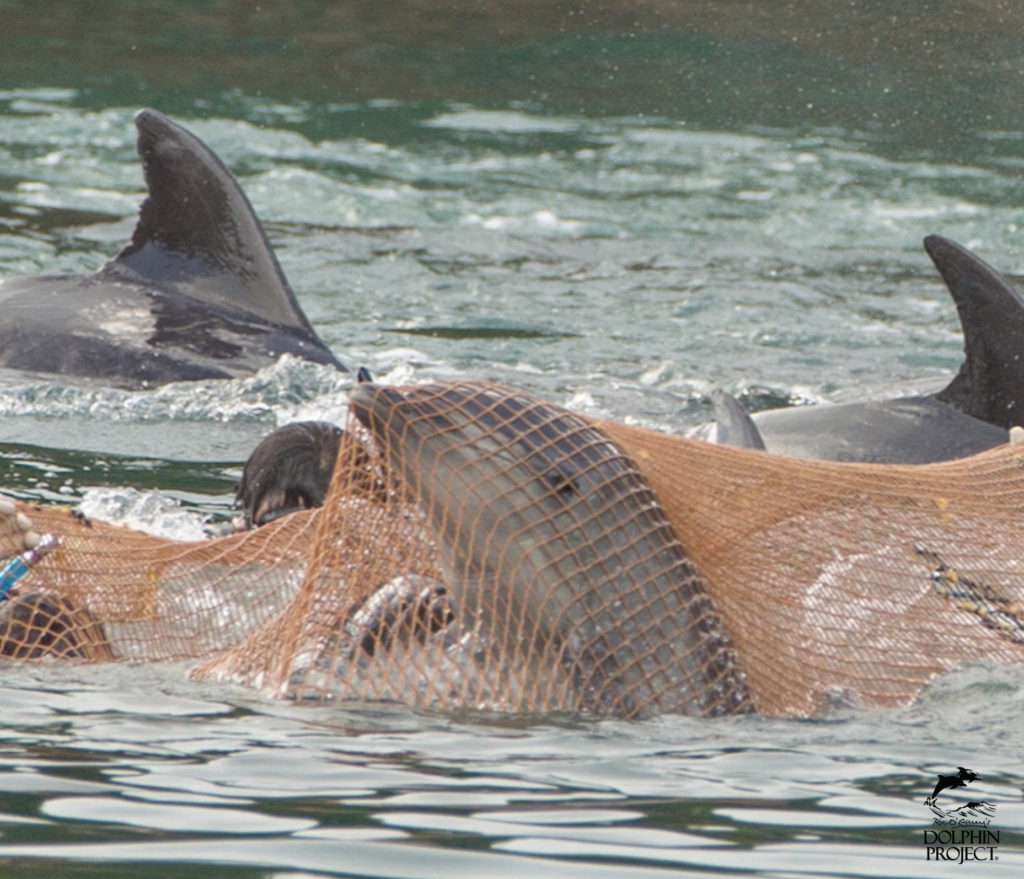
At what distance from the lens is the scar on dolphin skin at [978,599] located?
17.9 feet

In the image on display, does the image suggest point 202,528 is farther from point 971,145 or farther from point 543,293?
point 971,145

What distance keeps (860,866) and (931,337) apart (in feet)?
34.9

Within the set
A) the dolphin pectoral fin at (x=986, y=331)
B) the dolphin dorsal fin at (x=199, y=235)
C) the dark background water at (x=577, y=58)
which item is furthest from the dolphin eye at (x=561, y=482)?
the dark background water at (x=577, y=58)

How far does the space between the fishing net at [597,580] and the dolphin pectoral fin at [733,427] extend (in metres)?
1.17

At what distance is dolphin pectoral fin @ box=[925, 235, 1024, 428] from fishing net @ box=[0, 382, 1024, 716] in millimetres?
2904

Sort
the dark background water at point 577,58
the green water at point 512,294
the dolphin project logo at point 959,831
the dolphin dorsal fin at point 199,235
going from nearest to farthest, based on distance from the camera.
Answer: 1. the dolphin project logo at point 959,831
2. the green water at point 512,294
3. the dolphin dorsal fin at point 199,235
4. the dark background water at point 577,58

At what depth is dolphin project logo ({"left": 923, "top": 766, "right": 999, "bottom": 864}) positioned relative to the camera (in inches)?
149

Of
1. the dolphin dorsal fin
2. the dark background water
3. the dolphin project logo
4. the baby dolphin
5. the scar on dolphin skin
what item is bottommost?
the dolphin project logo

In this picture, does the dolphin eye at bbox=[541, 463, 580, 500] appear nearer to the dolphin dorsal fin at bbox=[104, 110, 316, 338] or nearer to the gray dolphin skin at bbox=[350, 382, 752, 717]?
the gray dolphin skin at bbox=[350, 382, 752, 717]

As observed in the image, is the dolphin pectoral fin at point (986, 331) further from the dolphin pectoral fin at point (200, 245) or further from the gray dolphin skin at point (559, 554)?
the gray dolphin skin at point (559, 554)

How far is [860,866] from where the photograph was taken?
3699 millimetres

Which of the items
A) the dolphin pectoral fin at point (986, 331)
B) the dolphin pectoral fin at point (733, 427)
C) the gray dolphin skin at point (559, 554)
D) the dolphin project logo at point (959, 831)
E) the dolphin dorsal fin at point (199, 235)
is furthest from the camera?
the dolphin dorsal fin at point (199, 235)

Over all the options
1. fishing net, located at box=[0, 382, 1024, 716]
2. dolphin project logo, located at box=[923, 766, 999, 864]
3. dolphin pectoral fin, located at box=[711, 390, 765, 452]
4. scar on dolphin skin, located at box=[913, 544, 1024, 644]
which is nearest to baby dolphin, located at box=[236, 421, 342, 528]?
fishing net, located at box=[0, 382, 1024, 716]

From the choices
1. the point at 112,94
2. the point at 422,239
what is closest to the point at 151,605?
the point at 422,239
